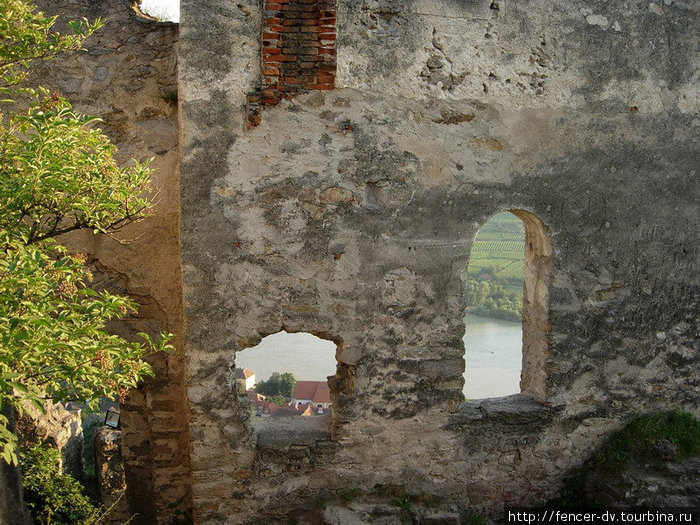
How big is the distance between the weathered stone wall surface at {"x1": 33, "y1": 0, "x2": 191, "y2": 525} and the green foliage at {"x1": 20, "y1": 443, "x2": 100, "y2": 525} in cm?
106

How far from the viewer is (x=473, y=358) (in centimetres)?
1030

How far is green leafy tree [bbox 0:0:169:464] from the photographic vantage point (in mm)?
2676

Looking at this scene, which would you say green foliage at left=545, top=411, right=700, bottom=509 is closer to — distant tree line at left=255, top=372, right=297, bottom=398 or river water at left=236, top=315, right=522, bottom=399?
river water at left=236, top=315, right=522, bottom=399

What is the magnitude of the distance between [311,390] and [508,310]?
3.79m

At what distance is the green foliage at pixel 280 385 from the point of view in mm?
11766

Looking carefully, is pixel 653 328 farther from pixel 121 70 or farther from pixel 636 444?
pixel 121 70

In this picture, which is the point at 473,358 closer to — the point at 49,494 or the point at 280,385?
the point at 280,385

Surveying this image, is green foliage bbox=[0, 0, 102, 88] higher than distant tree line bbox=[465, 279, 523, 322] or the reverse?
higher

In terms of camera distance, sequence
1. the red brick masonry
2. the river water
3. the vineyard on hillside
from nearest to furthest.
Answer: the red brick masonry → the river water → the vineyard on hillside

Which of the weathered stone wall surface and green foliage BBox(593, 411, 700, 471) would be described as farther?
green foliage BBox(593, 411, 700, 471)

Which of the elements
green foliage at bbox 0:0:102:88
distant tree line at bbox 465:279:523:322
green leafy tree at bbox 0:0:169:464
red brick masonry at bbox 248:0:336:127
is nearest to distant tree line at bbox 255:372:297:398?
distant tree line at bbox 465:279:523:322

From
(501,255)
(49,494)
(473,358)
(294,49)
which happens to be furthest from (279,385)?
(294,49)

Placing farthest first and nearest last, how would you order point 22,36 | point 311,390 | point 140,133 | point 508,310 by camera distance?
1. point 311,390
2. point 508,310
3. point 140,133
4. point 22,36

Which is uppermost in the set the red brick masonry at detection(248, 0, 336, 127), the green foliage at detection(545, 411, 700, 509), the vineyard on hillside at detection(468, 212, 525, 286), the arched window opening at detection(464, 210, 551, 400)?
the red brick masonry at detection(248, 0, 336, 127)
